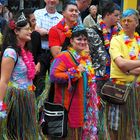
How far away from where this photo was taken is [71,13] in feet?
18.2

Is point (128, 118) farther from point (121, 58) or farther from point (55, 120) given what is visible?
point (55, 120)

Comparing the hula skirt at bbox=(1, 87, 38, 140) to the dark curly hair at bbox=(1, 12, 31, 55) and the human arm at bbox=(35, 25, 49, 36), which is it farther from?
the human arm at bbox=(35, 25, 49, 36)

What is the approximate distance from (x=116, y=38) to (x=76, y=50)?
1.93 feet

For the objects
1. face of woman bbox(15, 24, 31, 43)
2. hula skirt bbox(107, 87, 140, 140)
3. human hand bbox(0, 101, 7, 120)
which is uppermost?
face of woman bbox(15, 24, 31, 43)

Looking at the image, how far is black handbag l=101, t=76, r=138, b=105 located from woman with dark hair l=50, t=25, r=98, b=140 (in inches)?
12.4

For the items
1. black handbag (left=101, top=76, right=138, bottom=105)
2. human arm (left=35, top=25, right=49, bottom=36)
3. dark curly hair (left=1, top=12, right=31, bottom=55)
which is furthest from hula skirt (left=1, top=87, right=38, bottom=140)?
human arm (left=35, top=25, right=49, bottom=36)

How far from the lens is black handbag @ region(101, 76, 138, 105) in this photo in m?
4.86

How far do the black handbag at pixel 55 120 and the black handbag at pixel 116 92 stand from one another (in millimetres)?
672

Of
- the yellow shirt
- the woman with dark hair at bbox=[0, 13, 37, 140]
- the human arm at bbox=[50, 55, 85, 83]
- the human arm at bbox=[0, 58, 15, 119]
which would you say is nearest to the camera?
the human arm at bbox=[0, 58, 15, 119]

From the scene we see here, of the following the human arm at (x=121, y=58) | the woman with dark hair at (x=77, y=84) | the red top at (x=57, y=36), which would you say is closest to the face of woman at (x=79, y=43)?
the woman with dark hair at (x=77, y=84)

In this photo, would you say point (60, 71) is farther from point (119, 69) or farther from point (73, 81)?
point (119, 69)

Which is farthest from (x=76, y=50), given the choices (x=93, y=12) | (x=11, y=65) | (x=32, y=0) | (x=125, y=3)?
(x=32, y=0)

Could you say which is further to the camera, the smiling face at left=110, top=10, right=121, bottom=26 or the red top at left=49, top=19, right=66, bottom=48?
the smiling face at left=110, top=10, right=121, bottom=26

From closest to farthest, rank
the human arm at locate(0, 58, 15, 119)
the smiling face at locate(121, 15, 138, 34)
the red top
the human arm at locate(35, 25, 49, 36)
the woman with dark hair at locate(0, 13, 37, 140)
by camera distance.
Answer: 1. the human arm at locate(0, 58, 15, 119)
2. the woman with dark hair at locate(0, 13, 37, 140)
3. the smiling face at locate(121, 15, 138, 34)
4. the red top
5. the human arm at locate(35, 25, 49, 36)
